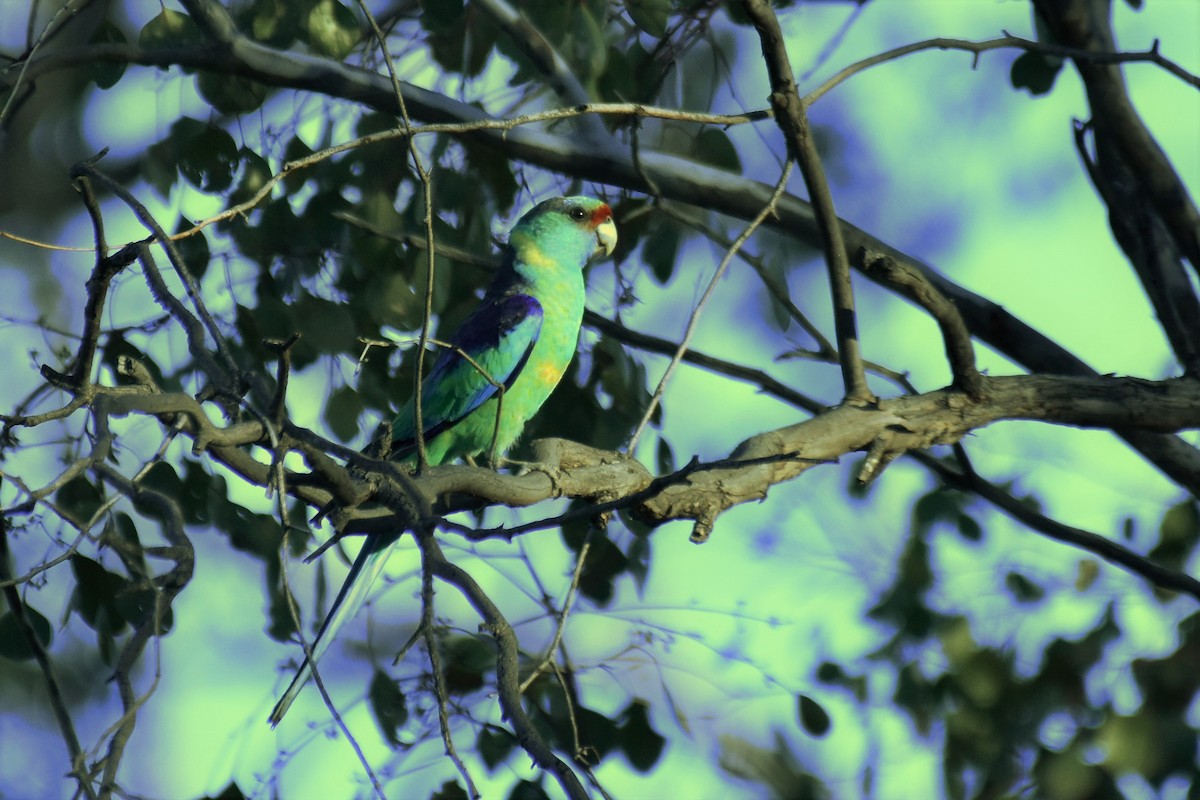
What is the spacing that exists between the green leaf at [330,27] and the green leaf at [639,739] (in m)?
2.04

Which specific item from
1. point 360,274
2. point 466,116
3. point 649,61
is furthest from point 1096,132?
point 360,274

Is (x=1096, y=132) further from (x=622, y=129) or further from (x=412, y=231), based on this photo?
(x=412, y=231)

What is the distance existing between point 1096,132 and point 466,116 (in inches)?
88.2

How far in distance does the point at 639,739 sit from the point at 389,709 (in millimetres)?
704

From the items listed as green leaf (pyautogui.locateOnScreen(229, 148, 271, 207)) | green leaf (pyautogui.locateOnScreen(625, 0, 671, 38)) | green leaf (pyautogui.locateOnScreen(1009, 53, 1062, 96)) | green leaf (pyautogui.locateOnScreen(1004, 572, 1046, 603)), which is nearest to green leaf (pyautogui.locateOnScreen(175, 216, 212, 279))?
green leaf (pyautogui.locateOnScreen(229, 148, 271, 207))

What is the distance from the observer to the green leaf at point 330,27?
3.17 m

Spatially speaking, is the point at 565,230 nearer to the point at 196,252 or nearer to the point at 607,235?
the point at 607,235

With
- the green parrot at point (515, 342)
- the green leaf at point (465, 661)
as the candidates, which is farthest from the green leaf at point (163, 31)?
the green leaf at point (465, 661)

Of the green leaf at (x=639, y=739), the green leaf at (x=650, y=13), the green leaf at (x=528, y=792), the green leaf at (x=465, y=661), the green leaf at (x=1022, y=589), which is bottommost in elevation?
the green leaf at (x=528, y=792)

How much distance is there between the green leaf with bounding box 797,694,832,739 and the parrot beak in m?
1.88

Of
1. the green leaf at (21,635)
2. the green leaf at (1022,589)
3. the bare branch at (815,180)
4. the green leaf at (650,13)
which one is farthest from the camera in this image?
the green leaf at (1022,589)

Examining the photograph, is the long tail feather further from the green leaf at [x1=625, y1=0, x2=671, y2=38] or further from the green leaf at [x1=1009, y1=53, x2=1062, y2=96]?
the green leaf at [x1=1009, y1=53, x2=1062, y2=96]

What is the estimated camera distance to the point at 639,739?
3133 mm

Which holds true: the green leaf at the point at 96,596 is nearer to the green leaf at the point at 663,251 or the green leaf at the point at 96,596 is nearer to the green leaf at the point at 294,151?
the green leaf at the point at 294,151
